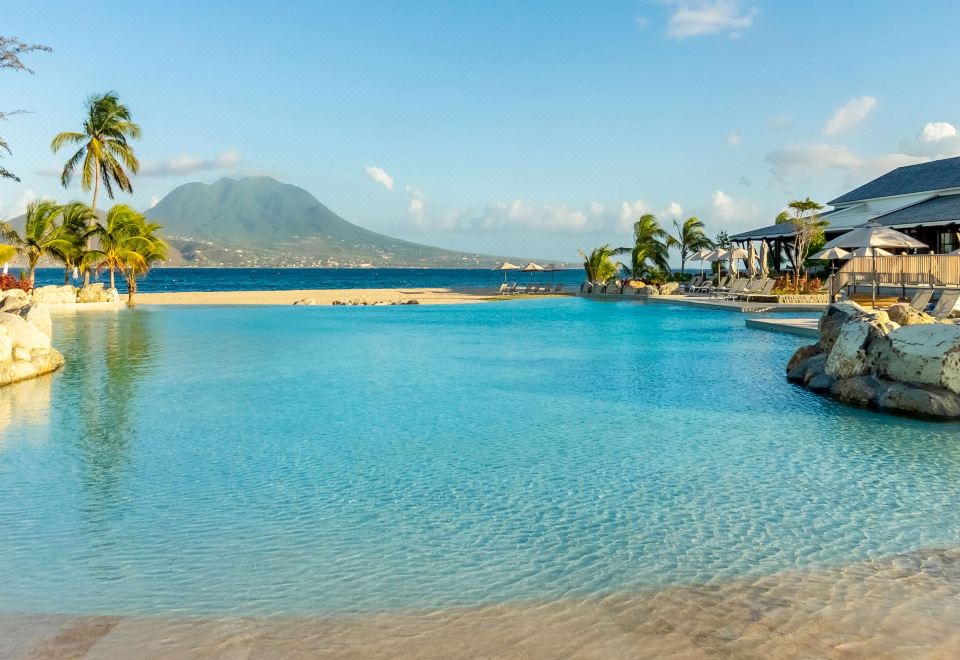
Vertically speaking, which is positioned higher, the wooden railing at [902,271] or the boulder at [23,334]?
the wooden railing at [902,271]

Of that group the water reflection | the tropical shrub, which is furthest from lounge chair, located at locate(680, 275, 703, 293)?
the water reflection

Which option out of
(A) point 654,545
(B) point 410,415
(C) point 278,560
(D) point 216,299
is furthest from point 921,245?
(D) point 216,299

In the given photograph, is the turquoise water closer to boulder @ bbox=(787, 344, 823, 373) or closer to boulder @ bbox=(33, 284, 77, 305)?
boulder @ bbox=(787, 344, 823, 373)

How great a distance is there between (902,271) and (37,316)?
21.7 m

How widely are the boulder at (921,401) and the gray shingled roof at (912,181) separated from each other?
2555cm

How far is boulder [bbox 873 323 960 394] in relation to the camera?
31.2 feet

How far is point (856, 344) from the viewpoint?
10.8 meters

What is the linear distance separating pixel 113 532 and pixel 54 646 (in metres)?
1.84

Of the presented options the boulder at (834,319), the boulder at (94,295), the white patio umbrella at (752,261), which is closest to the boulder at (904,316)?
the boulder at (834,319)

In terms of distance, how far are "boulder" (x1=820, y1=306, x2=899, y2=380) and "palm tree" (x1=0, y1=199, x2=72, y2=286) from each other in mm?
30593

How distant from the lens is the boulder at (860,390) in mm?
9938

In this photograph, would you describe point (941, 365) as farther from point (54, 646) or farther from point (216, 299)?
point (216, 299)

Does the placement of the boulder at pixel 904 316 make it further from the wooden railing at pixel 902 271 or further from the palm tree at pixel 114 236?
the palm tree at pixel 114 236

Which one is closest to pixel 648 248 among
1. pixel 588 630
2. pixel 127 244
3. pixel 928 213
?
pixel 928 213
